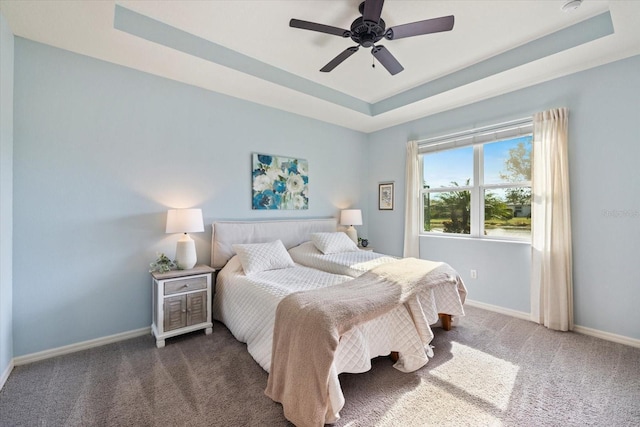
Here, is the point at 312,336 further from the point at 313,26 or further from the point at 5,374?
the point at 5,374

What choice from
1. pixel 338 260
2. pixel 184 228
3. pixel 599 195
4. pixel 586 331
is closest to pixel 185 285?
pixel 184 228

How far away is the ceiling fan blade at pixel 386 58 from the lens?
2345mm

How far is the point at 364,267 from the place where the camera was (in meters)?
2.90

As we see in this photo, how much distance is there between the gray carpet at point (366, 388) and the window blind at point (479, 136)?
7.59 ft

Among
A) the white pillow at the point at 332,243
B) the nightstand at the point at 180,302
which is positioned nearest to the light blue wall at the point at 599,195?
the white pillow at the point at 332,243

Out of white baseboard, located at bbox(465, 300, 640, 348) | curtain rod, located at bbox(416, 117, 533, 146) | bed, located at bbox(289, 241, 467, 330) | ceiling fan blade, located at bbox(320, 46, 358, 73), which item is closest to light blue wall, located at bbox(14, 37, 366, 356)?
bed, located at bbox(289, 241, 467, 330)

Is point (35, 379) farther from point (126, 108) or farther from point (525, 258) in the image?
point (525, 258)

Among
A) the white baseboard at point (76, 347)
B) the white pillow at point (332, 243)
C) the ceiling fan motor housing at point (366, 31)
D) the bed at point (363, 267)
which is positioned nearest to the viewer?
the ceiling fan motor housing at point (366, 31)

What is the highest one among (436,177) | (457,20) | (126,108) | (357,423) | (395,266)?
(457,20)

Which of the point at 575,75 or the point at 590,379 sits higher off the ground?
the point at 575,75

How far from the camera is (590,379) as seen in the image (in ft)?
6.77

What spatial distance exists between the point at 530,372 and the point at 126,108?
428 cm

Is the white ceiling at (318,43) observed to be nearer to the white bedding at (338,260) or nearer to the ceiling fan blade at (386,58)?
the ceiling fan blade at (386,58)

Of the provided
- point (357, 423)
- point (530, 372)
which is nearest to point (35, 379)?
point (357, 423)
